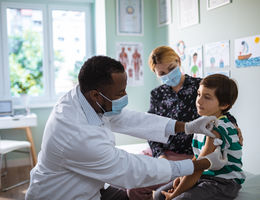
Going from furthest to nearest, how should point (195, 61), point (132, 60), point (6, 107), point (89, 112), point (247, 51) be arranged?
point (132, 60)
point (6, 107)
point (195, 61)
point (247, 51)
point (89, 112)

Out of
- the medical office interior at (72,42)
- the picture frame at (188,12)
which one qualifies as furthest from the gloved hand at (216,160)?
the picture frame at (188,12)

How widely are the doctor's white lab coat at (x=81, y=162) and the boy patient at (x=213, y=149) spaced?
253 millimetres

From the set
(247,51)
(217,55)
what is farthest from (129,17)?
(247,51)

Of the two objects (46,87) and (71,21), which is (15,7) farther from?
(46,87)

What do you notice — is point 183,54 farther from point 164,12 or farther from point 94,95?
point 94,95

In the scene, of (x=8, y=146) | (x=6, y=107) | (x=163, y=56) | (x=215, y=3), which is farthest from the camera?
(x=6, y=107)

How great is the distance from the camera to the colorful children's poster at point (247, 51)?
83.9 inches

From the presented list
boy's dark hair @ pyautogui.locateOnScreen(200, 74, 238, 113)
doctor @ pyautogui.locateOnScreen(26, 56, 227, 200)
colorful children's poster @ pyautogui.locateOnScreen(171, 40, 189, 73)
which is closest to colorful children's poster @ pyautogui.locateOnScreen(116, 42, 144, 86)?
colorful children's poster @ pyautogui.locateOnScreen(171, 40, 189, 73)

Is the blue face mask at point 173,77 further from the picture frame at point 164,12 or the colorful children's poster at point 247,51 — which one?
the picture frame at point 164,12

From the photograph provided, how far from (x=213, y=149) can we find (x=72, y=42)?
126 inches

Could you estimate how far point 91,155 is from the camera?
1.12 metres

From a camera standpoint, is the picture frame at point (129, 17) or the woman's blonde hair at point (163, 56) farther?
the picture frame at point (129, 17)

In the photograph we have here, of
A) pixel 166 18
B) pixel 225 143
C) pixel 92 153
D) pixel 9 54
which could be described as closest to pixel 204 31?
pixel 166 18

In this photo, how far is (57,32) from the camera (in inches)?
158
